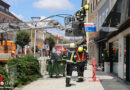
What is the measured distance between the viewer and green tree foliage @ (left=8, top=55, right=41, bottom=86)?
10.3m

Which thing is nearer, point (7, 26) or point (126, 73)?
point (126, 73)

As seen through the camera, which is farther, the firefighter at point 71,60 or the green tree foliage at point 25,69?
the green tree foliage at point 25,69

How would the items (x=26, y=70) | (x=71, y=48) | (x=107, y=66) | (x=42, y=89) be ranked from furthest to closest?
(x=107, y=66) < (x=26, y=70) < (x=71, y=48) < (x=42, y=89)

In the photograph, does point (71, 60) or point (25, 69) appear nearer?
point (71, 60)

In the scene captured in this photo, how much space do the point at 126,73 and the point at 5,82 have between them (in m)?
5.36

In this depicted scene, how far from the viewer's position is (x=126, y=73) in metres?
10.0

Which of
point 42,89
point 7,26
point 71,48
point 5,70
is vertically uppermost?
point 7,26

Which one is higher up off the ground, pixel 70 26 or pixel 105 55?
pixel 70 26

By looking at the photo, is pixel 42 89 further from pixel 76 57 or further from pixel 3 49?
pixel 3 49

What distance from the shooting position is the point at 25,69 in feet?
35.0

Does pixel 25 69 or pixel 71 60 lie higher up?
pixel 71 60

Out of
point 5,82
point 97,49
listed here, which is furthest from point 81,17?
point 97,49

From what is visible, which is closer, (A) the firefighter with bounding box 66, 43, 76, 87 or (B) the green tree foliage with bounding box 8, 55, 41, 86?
(A) the firefighter with bounding box 66, 43, 76, 87

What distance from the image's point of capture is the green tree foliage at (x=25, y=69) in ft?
33.8
